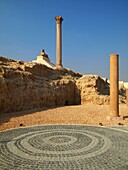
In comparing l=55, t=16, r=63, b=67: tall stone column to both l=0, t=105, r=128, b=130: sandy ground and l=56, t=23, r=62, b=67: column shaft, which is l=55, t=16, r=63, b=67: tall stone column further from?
l=0, t=105, r=128, b=130: sandy ground

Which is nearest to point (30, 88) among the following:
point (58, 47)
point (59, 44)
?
point (58, 47)

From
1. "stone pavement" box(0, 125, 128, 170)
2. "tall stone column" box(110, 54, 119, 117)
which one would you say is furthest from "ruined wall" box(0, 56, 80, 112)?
"tall stone column" box(110, 54, 119, 117)

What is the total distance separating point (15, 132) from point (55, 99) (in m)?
12.7

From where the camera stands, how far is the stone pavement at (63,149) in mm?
5168

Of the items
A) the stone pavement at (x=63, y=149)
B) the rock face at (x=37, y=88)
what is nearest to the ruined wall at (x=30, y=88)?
the rock face at (x=37, y=88)

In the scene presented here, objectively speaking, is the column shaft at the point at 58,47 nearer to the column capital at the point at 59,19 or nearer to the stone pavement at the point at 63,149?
the column capital at the point at 59,19

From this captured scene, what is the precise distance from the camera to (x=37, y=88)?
1908 centimetres

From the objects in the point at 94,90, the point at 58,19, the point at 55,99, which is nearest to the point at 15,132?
the point at 55,99

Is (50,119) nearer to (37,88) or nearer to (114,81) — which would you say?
(114,81)

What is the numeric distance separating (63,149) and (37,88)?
513 inches

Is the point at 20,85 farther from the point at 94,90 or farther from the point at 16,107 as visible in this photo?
the point at 94,90

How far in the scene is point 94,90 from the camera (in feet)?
78.9

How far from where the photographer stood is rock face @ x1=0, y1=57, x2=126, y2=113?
52.1 ft

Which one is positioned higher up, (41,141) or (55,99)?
(55,99)
